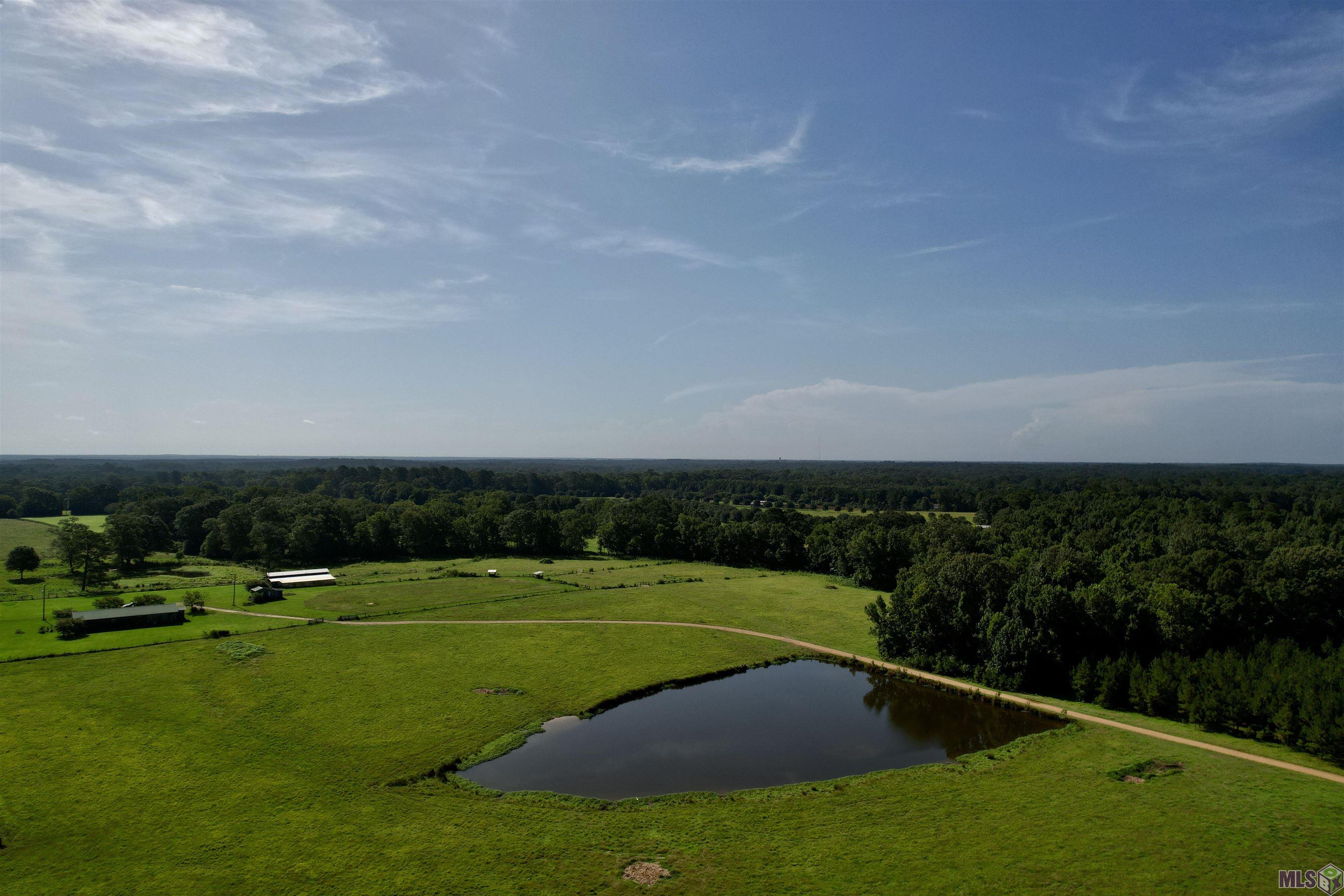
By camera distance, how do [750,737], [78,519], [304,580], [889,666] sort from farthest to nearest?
[78,519] → [304,580] → [889,666] → [750,737]

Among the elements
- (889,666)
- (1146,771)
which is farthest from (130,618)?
(1146,771)

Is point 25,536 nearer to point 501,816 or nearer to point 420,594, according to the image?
point 420,594

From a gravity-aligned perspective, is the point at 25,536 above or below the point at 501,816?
above

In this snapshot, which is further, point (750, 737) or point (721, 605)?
point (721, 605)

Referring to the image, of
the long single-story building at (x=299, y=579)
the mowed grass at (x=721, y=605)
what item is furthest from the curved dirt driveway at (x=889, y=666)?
the long single-story building at (x=299, y=579)

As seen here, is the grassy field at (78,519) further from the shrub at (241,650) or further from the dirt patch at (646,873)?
the dirt patch at (646,873)
